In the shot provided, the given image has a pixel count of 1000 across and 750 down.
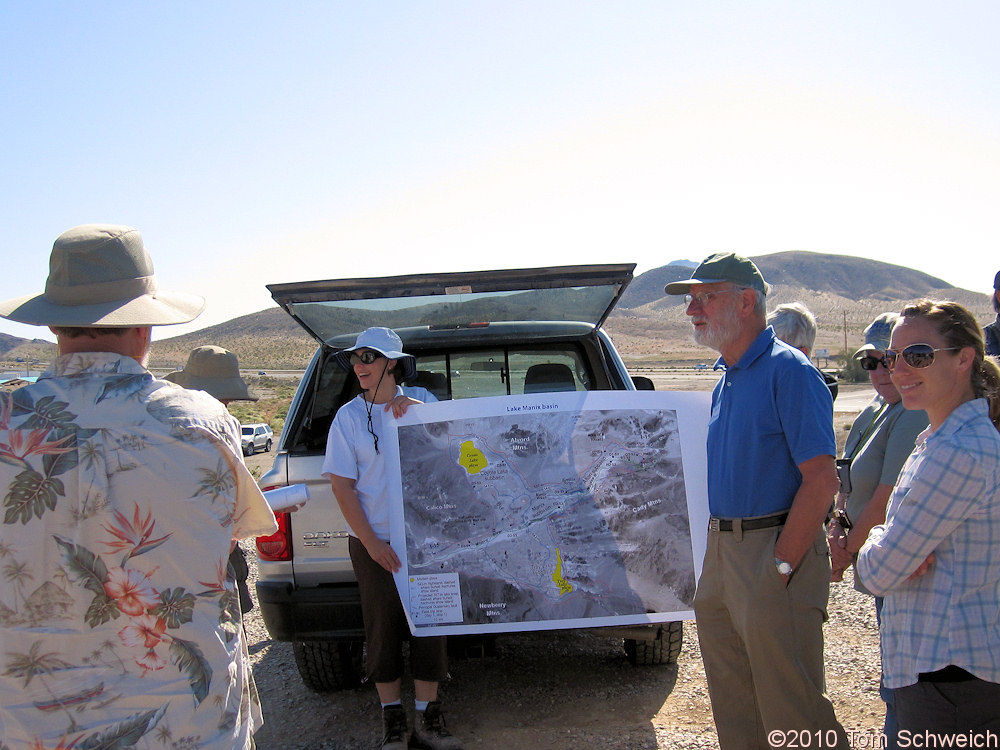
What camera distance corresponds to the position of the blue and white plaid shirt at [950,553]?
2.02m

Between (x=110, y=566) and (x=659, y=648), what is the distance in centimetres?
330

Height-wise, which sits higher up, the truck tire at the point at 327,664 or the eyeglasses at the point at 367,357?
the eyeglasses at the point at 367,357

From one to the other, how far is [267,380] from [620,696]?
55690mm

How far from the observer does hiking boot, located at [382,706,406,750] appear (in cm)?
350

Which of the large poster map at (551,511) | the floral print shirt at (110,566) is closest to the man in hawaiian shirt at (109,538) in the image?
the floral print shirt at (110,566)

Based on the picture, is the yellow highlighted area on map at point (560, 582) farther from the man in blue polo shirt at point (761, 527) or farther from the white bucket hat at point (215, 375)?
the white bucket hat at point (215, 375)

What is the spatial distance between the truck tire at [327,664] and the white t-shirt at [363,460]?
891 millimetres

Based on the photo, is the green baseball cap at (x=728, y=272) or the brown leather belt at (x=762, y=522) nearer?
the brown leather belt at (x=762, y=522)

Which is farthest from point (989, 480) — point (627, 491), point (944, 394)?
point (627, 491)

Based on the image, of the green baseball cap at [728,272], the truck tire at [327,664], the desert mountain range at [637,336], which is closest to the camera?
the green baseball cap at [728,272]

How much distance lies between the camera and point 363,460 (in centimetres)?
358

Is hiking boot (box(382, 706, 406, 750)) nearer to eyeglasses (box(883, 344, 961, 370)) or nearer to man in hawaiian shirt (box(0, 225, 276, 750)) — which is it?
man in hawaiian shirt (box(0, 225, 276, 750))

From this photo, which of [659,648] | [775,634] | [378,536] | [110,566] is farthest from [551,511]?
[110,566]

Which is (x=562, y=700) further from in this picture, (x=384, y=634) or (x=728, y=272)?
(x=728, y=272)
